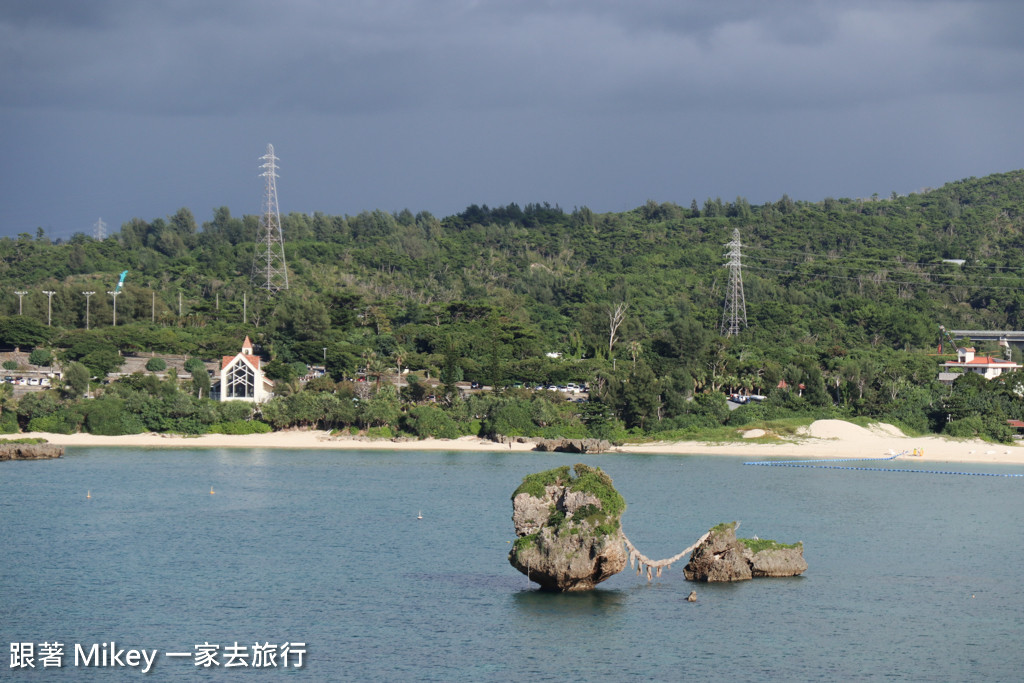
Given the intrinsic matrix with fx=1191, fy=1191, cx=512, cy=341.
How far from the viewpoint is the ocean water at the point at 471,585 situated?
2783cm

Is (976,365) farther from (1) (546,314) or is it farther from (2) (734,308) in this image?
(1) (546,314)

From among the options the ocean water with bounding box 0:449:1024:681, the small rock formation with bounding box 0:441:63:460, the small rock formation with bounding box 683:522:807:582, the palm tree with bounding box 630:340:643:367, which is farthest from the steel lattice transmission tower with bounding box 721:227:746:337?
the small rock formation with bounding box 683:522:807:582

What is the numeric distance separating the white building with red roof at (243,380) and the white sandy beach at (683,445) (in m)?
5.25

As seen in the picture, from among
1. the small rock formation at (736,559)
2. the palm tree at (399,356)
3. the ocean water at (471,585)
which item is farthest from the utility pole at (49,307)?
the small rock formation at (736,559)

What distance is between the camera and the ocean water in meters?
27.8

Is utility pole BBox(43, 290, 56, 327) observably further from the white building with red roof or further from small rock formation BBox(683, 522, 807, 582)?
small rock formation BBox(683, 522, 807, 582)

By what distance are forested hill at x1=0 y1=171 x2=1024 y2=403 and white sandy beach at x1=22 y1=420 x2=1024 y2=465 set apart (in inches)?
421

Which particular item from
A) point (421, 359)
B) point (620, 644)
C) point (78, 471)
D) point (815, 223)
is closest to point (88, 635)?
point (620, 644)

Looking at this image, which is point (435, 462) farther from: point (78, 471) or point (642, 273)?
point (642, 273)

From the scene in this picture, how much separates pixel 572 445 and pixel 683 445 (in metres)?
7.28

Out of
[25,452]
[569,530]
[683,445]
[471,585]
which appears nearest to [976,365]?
[683,445]

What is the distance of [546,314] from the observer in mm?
120875

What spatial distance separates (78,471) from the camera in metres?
61.2

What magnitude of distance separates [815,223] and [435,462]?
111 m
